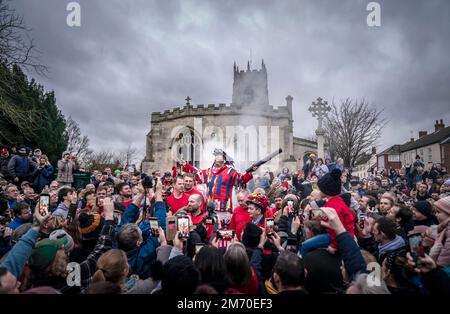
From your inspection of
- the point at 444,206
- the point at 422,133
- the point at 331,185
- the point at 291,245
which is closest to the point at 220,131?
the point at 291,245

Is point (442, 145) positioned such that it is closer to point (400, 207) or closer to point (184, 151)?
point (184, 151)

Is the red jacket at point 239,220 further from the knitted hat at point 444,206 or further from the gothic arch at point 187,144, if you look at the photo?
the gothic arch at point 187,144

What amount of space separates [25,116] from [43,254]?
877cm

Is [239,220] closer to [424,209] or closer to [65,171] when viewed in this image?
[424,209]

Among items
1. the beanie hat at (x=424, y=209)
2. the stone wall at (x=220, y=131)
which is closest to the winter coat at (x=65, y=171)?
the beanie hat at (x=424, y=209)

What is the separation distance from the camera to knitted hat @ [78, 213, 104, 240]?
3557 millimetres

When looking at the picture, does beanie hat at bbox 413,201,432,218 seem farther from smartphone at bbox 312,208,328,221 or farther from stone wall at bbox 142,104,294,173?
stone wall at bbox 142,104,294,173

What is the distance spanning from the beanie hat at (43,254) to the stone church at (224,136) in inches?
912

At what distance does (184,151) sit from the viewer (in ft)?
98.6

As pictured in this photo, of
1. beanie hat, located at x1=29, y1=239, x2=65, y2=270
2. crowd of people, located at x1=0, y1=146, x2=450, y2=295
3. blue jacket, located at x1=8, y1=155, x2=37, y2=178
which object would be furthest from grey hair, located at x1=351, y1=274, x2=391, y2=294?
blue jacket, located at x1=8, y1=155, x2=37, y2=178
